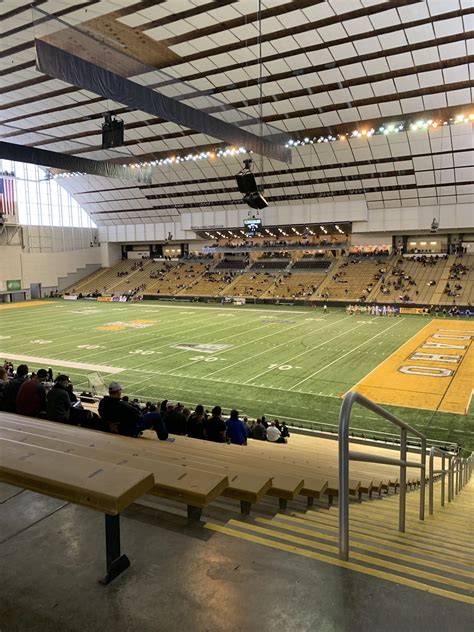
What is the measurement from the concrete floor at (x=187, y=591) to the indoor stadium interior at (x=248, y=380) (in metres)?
0.01

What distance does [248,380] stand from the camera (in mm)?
20641

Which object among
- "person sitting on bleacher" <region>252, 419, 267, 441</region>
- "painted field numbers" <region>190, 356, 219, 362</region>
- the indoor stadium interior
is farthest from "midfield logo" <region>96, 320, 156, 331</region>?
"person sitting on bleacher" <region>252, 419, 267, 441</region>

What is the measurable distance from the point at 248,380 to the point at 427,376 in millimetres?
7729

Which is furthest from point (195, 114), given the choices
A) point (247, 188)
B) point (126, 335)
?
point (126, 335)

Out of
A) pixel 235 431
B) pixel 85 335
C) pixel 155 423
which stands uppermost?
pixel 155 423

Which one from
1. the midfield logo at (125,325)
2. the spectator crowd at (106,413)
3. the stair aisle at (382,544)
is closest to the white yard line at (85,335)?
the midfield logo at (125,325)

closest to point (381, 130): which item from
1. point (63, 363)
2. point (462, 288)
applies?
point (462, 288)

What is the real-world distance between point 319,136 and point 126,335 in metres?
23.1

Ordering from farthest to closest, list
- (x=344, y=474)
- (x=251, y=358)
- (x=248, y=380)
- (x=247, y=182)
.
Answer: (x=251, y=358)
(x=247, y=182)
(x=248, y=380)
(x=344, y=474)

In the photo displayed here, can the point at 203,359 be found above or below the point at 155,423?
below

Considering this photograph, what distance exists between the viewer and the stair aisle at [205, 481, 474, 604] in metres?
2.88

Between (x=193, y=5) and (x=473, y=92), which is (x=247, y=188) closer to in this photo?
(x=193, y=5)

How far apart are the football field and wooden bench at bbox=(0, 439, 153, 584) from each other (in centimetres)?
1306

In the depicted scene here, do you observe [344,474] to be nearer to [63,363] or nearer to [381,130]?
[63,363]
